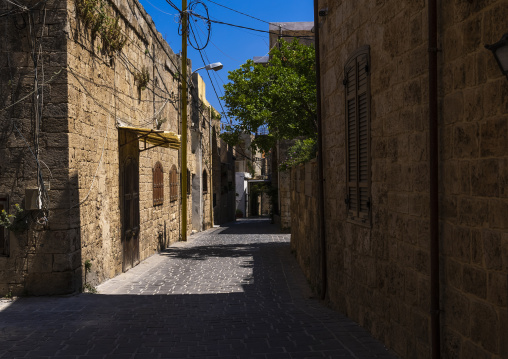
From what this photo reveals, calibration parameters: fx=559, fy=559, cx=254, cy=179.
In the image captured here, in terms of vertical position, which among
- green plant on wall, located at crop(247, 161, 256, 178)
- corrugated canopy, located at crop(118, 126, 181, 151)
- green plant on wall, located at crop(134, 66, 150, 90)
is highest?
green plant on wall, located at crop(134, 66, 150, 90)

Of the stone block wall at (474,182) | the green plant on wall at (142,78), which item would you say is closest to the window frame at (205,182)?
the green plant on wall at (142,78)

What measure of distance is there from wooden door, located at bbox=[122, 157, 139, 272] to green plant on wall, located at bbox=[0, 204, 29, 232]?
290cm

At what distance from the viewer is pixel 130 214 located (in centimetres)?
1091

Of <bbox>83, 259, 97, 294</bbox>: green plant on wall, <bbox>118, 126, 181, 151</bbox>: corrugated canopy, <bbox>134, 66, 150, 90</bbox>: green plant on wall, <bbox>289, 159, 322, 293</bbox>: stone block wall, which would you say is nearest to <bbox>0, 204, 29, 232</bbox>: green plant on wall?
<bbox>83, 259, 97, 294</bbox>: green plant on wall

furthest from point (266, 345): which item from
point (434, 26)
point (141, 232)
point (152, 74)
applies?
point (152, 74)

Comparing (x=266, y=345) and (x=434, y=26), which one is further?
(x=266, y=345)

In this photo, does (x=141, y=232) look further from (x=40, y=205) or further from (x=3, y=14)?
(x=3, y=14)

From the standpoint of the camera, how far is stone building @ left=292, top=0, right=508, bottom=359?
10.2 feet

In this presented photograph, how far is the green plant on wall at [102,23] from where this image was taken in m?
8.28

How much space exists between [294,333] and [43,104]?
465cm

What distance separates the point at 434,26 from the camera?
12.3 feet

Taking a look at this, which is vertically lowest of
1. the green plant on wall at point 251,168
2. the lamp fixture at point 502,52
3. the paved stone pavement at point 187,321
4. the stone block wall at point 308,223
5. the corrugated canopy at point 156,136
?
the paved stone pavement at point 187,321

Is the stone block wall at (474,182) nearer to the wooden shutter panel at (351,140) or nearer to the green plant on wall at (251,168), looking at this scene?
the wooden shutter panel at (351,140)

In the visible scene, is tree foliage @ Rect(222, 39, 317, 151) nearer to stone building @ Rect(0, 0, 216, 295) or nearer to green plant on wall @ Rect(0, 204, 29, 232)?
stone building @ Rect(0, 0, 216, 295)
